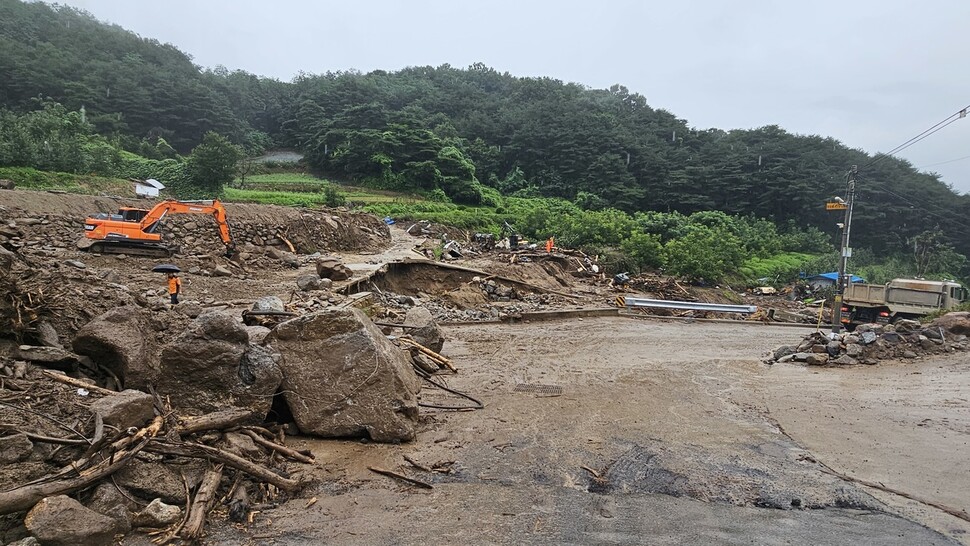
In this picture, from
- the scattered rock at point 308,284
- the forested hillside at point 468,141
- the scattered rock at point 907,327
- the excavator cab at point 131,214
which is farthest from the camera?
the forested hillside at point 468,141

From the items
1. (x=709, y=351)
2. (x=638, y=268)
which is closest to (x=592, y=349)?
(x=709, y=351)

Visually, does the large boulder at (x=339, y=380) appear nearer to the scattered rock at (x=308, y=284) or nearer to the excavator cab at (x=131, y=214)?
the scattered rock at (x=308, y=284)

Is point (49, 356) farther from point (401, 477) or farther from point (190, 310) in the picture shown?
point (401, 477)

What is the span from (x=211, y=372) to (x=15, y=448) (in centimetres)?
171

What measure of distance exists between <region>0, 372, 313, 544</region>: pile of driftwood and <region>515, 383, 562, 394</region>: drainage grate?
4.39 meters

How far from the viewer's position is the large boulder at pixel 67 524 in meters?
3.49

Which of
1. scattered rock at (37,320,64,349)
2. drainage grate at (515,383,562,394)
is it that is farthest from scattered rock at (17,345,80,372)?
drainage grate at (515,383,562,394)

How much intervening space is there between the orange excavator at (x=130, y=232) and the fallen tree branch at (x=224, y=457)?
1640 centimetres

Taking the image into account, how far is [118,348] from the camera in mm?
5504

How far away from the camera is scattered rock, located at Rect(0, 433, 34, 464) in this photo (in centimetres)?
389

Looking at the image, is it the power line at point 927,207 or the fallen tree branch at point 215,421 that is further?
the power line at point 927,207

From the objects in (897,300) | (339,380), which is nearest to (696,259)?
(897,300)

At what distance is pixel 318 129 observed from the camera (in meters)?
61.1

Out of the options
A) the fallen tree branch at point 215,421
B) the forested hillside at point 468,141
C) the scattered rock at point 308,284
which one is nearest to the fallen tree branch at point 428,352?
the fallen tree branch at point 215,421
